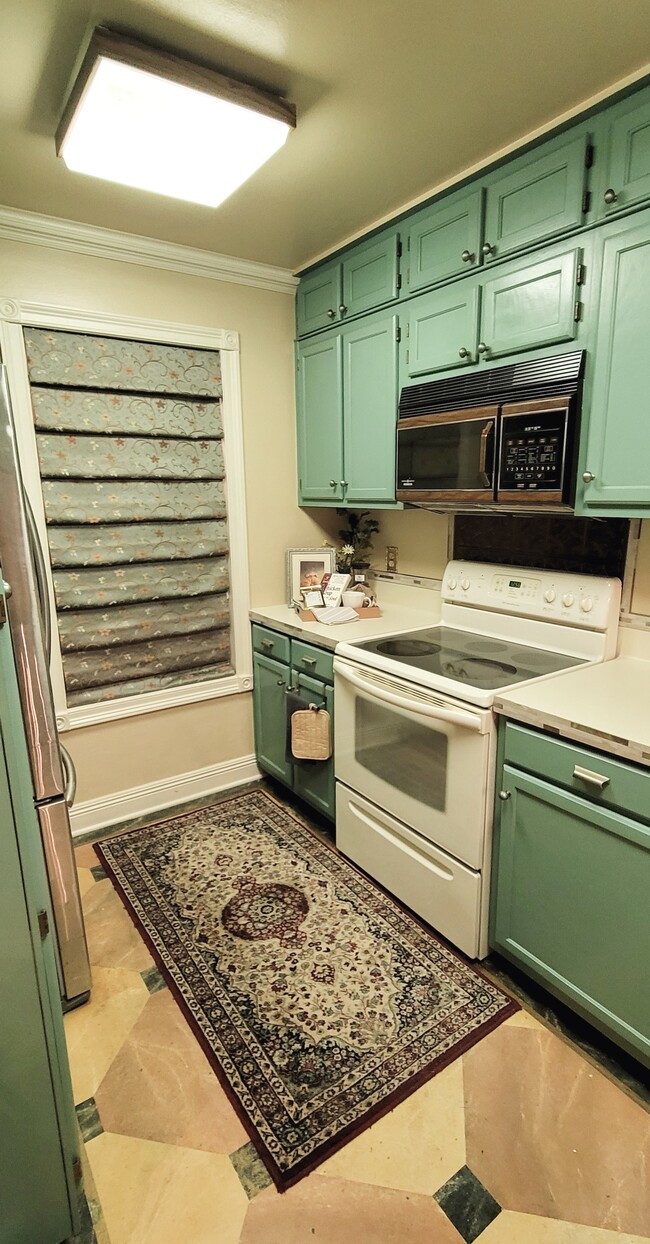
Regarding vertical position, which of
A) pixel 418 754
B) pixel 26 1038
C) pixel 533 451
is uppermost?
pixel 533 451

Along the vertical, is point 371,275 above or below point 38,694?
above

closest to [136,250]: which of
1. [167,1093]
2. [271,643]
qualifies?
[271,643]

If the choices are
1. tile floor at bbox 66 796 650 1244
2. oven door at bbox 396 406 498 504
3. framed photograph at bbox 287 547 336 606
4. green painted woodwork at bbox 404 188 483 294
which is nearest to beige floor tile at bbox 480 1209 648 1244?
tile floor at bbox 66 796 650 1244

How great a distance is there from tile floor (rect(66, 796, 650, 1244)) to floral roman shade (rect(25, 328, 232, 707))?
1.45 m

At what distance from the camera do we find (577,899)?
155cm

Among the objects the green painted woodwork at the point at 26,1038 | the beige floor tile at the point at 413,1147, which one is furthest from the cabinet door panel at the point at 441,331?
the beige floor tile at the point at 413,1147

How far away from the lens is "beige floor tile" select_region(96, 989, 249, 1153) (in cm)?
142

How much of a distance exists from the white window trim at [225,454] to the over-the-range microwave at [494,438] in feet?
2.91

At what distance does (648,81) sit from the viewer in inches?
57.6

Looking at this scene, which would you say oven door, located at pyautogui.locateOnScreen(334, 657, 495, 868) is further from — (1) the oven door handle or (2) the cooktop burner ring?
(2) the cooktop burner ring

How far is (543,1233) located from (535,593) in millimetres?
1679

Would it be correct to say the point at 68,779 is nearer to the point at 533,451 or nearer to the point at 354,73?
the point at 533,451

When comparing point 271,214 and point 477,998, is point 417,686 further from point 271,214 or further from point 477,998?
point 271,214


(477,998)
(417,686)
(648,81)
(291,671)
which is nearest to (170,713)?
(291,671)
